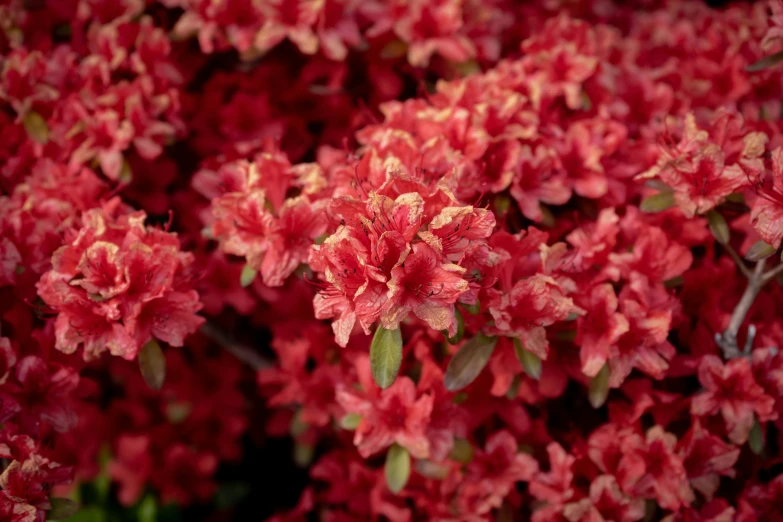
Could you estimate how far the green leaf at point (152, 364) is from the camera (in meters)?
1.31

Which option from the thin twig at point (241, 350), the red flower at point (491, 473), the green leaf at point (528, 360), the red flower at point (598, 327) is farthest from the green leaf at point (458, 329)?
the thin twig at point (241, 350)

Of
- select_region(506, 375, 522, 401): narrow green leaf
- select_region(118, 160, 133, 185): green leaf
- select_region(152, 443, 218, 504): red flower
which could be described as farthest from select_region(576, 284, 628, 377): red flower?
select_region(152, 443, 218, 504): red flower

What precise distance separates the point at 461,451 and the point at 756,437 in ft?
1.83

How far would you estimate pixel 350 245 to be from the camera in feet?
3.40

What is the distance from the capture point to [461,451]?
4.54ft

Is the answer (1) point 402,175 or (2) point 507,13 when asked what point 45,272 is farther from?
(2) point 507,13

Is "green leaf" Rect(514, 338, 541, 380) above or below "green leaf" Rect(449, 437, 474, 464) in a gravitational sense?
above

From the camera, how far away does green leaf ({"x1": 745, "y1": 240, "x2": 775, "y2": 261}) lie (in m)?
1.20

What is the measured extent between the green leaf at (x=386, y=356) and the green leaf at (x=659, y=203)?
23.5 inches

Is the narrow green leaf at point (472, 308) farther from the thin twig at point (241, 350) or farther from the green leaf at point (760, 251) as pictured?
the thin twig at point (241, 350)

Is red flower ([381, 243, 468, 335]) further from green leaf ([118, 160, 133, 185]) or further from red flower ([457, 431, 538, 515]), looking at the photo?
green leaf ([118, 160, 133, 185])

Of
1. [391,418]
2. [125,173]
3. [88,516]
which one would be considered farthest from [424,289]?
[88,516]

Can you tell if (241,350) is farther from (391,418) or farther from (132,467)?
(391,418)

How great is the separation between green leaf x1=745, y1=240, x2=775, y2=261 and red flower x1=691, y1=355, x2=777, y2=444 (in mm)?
216
